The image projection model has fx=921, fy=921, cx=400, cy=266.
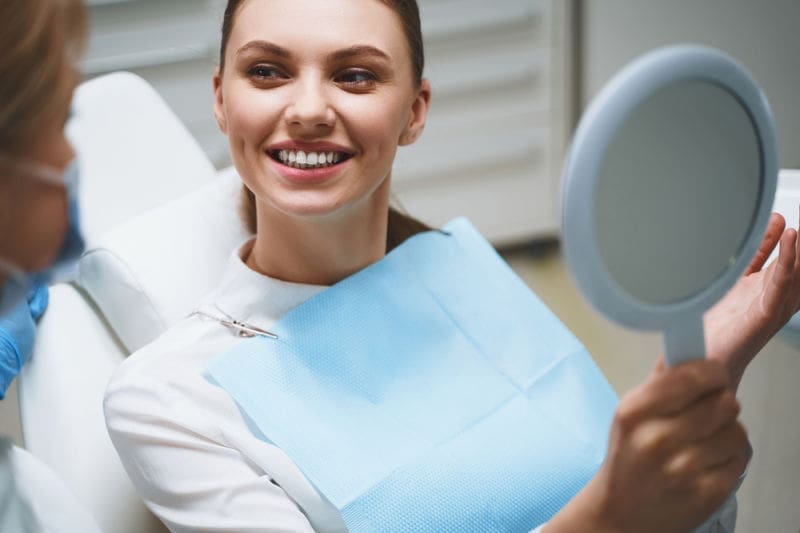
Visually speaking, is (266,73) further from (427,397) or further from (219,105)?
(427,397)

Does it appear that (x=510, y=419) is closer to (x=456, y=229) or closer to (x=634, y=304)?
(x=456, y=229)

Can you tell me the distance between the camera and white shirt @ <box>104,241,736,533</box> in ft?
3.24

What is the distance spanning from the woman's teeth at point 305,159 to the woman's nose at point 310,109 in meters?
0.03

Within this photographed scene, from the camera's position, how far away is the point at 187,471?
3.30ft

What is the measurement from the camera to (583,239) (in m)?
0.58

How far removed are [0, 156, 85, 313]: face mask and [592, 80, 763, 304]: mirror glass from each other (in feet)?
1.28

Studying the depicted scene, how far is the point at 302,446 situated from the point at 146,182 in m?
0.66

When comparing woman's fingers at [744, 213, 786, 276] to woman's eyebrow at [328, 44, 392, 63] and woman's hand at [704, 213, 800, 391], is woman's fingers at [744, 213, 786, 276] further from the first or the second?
woman's eyebrow at [328, 44, 392, 63]

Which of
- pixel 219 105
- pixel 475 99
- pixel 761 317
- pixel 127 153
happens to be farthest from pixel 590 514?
pixel 475 99

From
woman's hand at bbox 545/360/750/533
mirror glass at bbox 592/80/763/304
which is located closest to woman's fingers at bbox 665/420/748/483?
woman's hand at bbox 545/360/750/533

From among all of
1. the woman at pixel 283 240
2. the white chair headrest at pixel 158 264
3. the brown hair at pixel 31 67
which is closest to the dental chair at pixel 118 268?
the white chair headrest at pixel 158 264

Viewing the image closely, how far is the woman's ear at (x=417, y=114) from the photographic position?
1.23 m

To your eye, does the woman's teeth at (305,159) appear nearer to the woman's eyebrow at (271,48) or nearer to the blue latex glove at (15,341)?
the woman's eyebrow at (271,48)

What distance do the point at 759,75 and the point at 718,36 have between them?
394 millimetres
